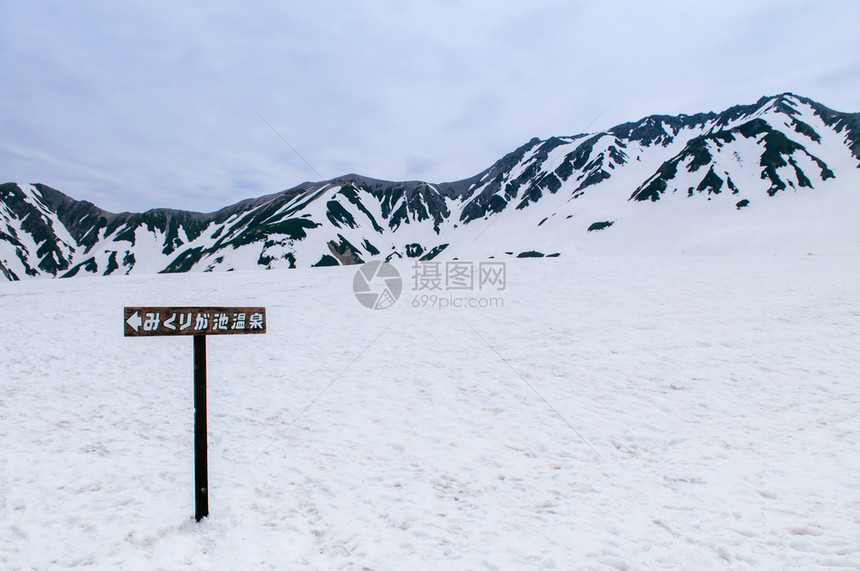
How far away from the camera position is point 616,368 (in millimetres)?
10969

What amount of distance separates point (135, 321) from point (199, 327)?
632 mm

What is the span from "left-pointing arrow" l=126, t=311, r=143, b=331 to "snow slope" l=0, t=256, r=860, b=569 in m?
2.55

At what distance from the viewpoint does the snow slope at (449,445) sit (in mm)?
4914

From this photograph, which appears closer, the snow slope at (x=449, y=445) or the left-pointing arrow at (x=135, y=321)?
the left-pointing arrow at (x=135, y=321)

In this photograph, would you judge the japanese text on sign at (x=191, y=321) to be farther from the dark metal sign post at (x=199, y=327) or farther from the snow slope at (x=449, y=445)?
the snow slope at (x=449, y=445)

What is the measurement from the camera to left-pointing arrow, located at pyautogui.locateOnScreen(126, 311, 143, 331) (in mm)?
4641

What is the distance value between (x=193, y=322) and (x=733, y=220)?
140234 mm

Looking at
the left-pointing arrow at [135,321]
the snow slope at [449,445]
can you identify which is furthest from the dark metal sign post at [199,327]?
the snow slope at [449,445]

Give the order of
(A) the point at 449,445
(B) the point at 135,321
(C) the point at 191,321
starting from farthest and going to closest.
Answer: (A) the point at 449,445, (C) the point at 191,321, (B) the point at 135,321

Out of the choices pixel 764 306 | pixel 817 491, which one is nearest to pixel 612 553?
pixel 817 491

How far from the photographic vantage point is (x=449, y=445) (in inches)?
297

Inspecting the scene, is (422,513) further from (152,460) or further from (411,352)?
(411,352)

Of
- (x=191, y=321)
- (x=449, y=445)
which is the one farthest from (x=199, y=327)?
(x=449, y=445)

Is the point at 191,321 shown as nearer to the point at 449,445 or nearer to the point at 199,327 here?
the point at 199,327
